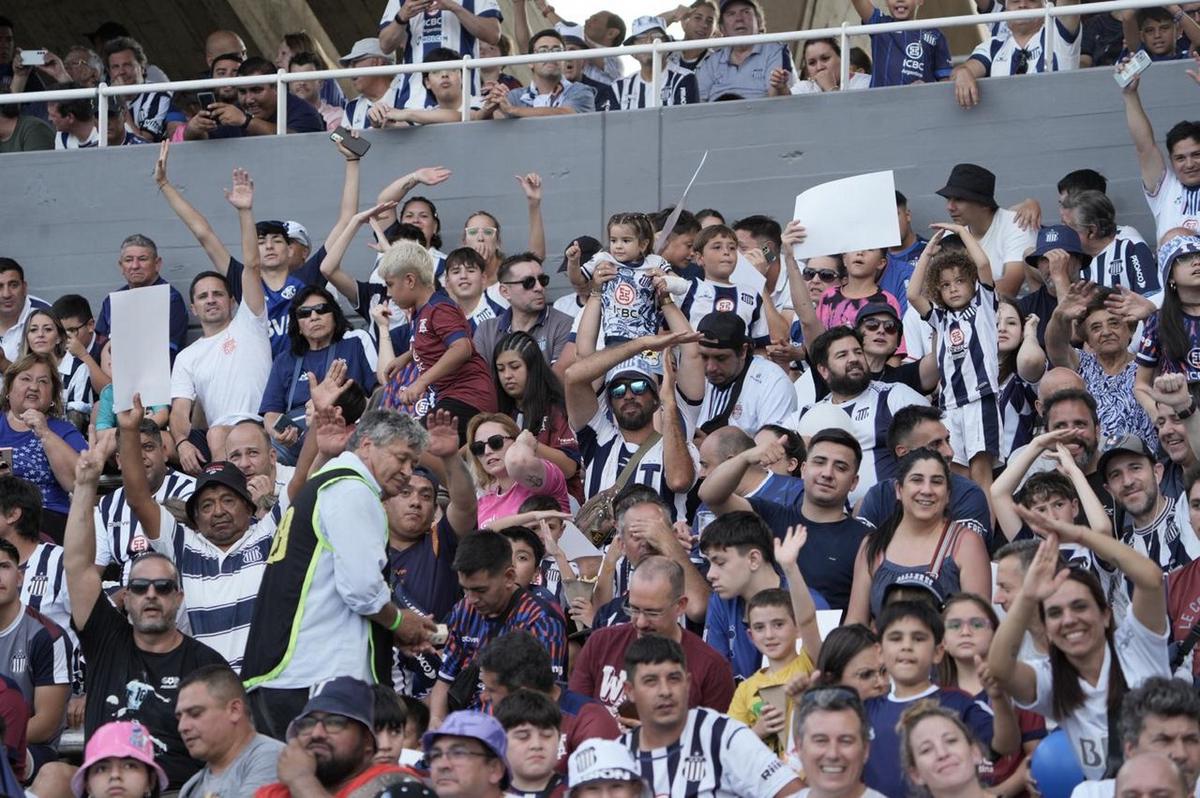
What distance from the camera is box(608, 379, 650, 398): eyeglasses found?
10.9 m

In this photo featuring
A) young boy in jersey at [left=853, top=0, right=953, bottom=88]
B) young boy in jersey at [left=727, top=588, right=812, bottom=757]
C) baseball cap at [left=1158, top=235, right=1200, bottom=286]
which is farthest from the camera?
young boy in jersey at [left=853, top=0, right=953, bottom=88]

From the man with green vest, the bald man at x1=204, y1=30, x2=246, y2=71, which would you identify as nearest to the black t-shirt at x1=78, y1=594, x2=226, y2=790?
the man with green vest

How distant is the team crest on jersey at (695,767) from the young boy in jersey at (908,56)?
7.59 metres

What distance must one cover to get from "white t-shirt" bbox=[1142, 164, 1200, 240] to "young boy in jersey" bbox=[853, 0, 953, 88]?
93.9 inches

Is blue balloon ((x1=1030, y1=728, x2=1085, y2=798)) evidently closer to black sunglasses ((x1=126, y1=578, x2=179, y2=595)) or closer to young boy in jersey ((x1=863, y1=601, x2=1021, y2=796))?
young boy in jersey ((x1=863, y1=601, x2=1021, y2=796))

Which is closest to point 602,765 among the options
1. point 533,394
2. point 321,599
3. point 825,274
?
point 321,599

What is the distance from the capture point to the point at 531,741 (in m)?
7.81

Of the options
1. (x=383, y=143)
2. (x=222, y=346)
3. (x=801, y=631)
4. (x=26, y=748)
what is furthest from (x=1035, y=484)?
(x=383, y=143)

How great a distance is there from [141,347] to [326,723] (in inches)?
154

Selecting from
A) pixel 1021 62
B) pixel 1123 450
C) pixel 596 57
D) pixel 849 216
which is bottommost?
pixel 1123 450

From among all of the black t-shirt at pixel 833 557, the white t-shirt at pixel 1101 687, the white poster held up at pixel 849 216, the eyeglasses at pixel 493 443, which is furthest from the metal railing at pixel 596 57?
the white t-shirt at pixel 1101 687

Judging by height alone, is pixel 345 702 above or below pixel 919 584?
below

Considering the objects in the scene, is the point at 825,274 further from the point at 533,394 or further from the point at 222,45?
the point at 222,45

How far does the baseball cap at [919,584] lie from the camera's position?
8508 millimetres
